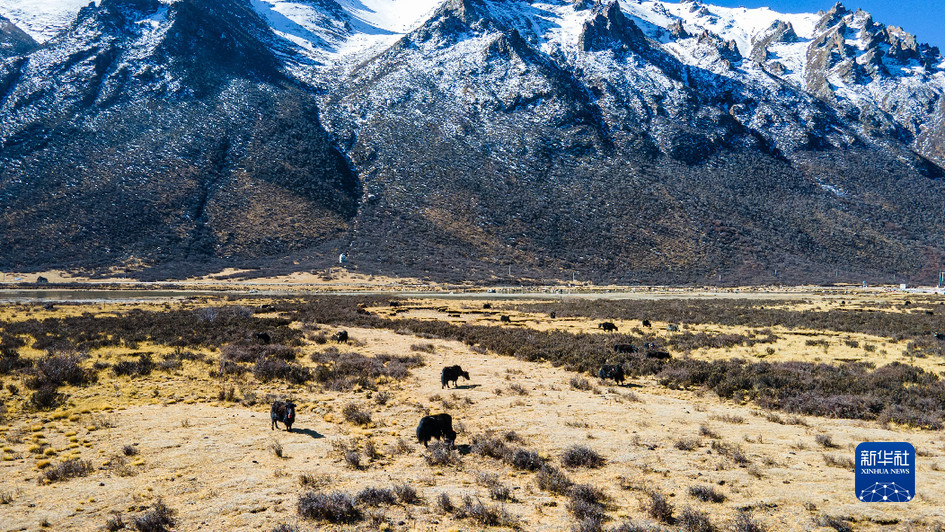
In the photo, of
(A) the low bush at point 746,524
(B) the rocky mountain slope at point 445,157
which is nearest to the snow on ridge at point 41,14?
(B) the rocky mountain slope at point 445,157

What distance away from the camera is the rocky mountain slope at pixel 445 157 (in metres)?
80.6

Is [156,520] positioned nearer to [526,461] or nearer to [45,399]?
[526,461]

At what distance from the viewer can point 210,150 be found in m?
92.9

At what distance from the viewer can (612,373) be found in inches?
607

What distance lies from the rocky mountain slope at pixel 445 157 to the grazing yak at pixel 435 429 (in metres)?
64.9

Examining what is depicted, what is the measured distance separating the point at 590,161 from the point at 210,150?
76585 mm

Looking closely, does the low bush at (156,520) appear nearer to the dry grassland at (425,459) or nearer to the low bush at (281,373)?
the dry grassland at (425,459)

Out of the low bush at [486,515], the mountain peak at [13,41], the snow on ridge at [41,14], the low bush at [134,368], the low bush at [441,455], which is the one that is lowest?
the low bush at [134,368]

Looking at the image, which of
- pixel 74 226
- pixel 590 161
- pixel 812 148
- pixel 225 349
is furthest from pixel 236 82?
pixel 812 148

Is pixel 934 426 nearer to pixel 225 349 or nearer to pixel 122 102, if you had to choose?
pixel 225 349

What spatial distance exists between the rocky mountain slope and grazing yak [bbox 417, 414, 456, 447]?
64.9 metres

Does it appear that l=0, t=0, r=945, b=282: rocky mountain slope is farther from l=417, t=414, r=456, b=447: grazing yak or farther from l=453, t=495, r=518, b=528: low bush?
l=453, t=495, r=518, b=528: low bush

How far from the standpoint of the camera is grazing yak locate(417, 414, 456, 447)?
9141 millimetres

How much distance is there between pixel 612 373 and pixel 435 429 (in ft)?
26.4
